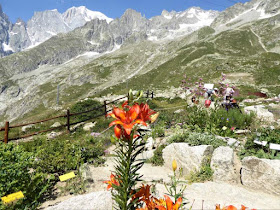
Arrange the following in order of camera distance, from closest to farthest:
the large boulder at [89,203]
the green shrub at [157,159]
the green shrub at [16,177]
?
the large boulder at [89,203] → the green shrub at [16,177] → the green shrub at [157,159]

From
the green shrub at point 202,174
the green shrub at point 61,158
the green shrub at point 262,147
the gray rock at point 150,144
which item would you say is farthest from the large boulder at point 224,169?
the green shrub at point 61,158

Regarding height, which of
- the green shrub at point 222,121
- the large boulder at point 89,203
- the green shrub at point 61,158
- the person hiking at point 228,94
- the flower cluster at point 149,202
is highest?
the person hiking at point 228,94

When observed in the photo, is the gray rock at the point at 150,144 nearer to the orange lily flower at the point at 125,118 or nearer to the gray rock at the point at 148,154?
the gray rock at the point at 148,154

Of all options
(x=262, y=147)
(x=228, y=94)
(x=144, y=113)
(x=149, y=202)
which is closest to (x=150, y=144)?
(x=262, y=147)

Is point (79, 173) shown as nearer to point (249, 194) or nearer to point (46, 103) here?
point (249, 194)

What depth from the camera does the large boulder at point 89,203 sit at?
9.36 feet

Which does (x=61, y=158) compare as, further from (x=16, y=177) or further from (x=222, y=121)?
(x=222, y=121)

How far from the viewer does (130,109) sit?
4.44ft

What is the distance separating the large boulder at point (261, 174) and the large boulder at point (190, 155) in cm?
101

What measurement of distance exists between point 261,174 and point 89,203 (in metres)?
4.10

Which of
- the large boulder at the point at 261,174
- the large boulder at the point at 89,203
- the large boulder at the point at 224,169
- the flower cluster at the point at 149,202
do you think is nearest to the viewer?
the flower cluster at the point at 149,202

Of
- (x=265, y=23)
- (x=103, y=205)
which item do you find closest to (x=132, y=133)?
(x=103, y=205)

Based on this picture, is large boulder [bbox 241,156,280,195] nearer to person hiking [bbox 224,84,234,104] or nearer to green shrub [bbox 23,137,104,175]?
person hiking [bbox 224,84,234,104]

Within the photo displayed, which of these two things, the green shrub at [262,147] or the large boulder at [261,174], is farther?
the green shrub at [262,147]
